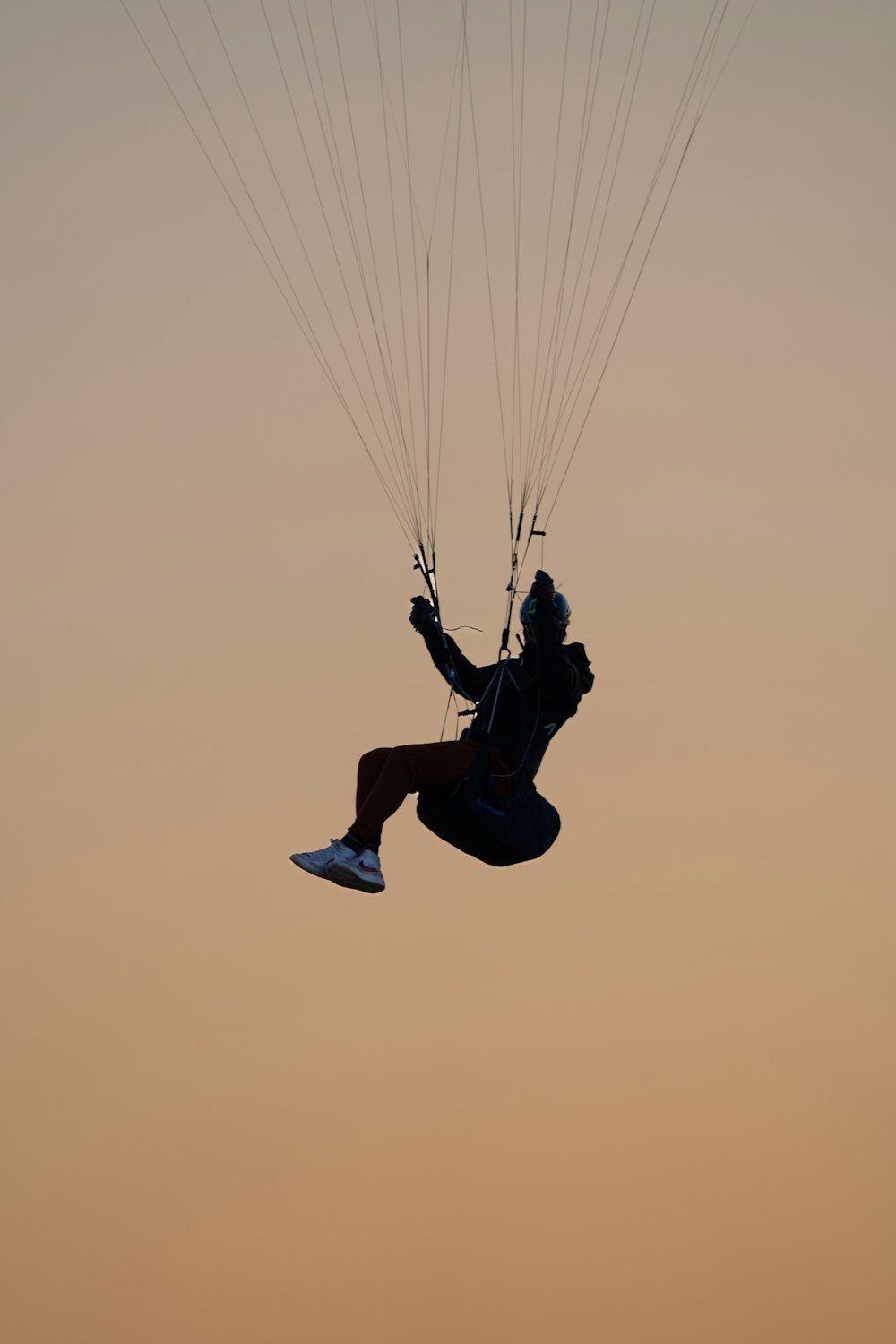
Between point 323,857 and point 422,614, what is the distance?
75.7 inches

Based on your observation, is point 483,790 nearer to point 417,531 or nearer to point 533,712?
point 533,712

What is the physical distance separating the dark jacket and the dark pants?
0.28 m

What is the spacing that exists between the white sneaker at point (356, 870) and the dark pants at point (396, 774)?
0.12 m

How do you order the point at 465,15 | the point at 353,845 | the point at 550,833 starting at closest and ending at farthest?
the point at 353,845
the point at 550,833
the point at 465,15

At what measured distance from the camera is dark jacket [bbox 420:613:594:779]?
1095 centimetres

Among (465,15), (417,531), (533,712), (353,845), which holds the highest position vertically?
(465,15)

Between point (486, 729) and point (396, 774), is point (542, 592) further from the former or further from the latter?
point (396, 774)

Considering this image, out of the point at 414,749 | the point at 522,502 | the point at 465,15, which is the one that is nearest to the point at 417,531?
the point at 522,502

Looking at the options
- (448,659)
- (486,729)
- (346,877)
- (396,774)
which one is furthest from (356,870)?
(448,659)

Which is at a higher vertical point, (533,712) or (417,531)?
(417,531)

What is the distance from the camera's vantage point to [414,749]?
10680mm

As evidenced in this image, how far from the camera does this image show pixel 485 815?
10.9 metres

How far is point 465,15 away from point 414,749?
4.83 m

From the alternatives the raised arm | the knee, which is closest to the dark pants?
the knee
